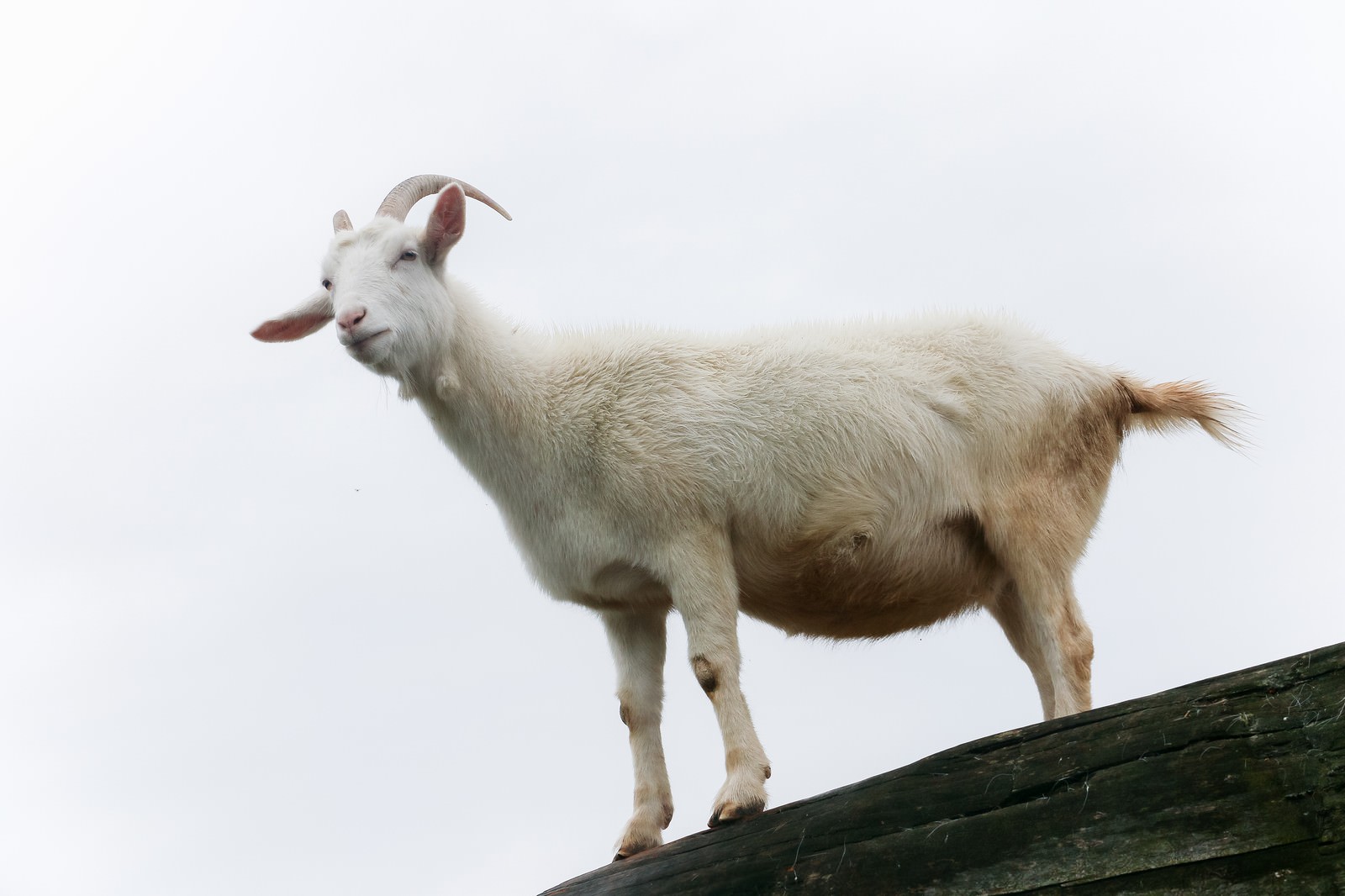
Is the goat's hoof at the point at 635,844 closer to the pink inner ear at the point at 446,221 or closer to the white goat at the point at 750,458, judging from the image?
the white goat at the point at 750,458

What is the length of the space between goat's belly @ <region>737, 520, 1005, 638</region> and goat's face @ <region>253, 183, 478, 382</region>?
6.46 feet


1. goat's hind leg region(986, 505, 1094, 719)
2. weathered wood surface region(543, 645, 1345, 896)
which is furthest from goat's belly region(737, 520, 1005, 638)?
weathered wood surface region(543, 645, 1345, 896)

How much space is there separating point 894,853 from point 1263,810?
4.64ft

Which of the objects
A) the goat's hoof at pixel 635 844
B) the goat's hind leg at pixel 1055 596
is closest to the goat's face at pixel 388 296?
the goat's hoof at pixel 635 844

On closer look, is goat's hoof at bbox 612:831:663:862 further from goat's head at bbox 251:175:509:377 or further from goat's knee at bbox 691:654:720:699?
goat's head at bbox 251:175:509:377

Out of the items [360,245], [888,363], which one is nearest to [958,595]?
[888,363]

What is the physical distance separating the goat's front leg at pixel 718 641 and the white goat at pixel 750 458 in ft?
0.03

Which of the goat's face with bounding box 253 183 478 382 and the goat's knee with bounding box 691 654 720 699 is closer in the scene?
the goat's knee with bounding box 691 654 720 699

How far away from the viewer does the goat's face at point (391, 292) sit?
669 cm

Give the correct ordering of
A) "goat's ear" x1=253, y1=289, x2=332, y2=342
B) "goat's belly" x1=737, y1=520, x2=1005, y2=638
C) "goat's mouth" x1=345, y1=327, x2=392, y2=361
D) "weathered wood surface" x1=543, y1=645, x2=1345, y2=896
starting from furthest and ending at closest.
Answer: "goat's ear" x1=253, y1=289, x2=332, y2=342 → "goat's belly" x1=737, y1=520, x2=1005, y2=638 → "goat's mouth" x1=345, y1=327, x2=392, y2=361 → "weathered wood surface" x1=543, y1=645, x2=1345, y2=896

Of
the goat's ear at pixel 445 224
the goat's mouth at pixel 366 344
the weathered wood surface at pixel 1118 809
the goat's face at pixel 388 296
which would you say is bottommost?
the weathered wood surface at pixel 1118 809

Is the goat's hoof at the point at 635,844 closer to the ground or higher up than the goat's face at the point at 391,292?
closer to the ground

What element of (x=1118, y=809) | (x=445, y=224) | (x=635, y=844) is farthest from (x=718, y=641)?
(x=445, y=224)

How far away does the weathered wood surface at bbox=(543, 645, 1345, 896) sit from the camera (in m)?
4.14
